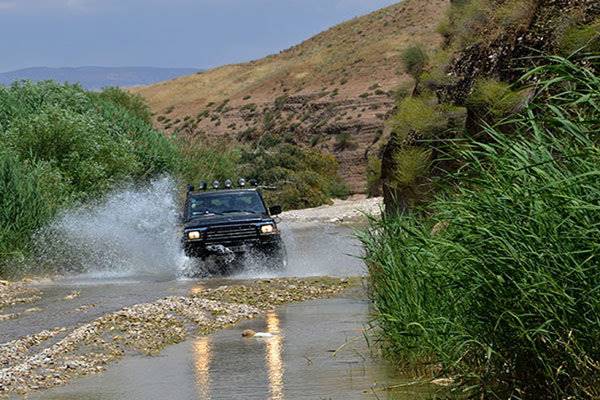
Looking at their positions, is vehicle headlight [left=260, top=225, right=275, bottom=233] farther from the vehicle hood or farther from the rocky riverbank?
the rocky riverbank

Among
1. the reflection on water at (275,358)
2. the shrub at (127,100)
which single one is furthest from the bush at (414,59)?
the shrub at (127,100)

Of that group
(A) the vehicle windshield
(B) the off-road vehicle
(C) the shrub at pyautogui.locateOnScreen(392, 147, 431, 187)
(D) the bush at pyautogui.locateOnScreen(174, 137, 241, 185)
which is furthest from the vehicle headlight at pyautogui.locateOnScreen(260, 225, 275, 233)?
(D) the bush at pyautogui.locateOnScreen(174, 137, 241, 185)

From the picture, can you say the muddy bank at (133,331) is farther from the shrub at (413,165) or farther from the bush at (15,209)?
the bush at (15,209)

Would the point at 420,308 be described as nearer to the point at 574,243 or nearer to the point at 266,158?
the point at 574,243

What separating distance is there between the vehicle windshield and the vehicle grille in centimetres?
97

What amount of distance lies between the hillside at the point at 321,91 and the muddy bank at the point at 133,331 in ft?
210

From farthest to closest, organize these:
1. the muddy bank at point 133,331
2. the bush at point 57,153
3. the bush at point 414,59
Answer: the bush at point 414,59, the bush at point 57,153, the muddy bank at point 133,331

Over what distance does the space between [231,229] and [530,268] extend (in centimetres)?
1574

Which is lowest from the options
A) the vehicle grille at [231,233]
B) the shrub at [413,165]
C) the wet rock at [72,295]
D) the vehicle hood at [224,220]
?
the wet rock at [72,295]

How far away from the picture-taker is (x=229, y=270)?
24.1 metres

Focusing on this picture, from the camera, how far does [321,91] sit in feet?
365

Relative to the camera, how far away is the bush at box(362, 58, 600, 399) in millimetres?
7277

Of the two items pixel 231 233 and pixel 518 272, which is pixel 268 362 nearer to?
pixel 518 272

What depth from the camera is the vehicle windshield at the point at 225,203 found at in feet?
79.2
